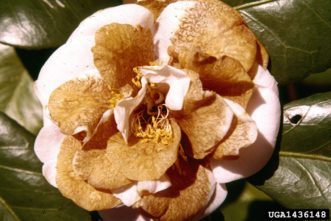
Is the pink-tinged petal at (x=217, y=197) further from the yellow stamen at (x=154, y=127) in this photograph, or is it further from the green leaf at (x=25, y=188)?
the green leaf at (x=25, y=188)

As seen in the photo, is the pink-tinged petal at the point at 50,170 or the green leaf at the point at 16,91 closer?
the pink-tinged petal at the point at 50,170

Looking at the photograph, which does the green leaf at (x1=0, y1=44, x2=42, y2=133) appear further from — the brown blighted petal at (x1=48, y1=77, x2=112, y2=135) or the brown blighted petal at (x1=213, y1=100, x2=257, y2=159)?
the brown blighted petal at (x1=213, y1=100, x2=257, y2=159)

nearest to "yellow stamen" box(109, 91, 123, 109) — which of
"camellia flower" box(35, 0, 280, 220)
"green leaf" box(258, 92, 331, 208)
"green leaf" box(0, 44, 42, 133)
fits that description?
"camellia flower" box(35, 0, 280, 220)

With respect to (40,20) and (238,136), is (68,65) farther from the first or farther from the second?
Result: (238,136)

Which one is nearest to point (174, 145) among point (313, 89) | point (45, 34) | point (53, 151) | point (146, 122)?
point (146, 122)

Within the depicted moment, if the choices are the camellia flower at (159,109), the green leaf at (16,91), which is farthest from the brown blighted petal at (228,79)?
the green leaf at (16,91)

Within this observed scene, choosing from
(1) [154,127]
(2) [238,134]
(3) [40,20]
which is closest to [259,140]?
(2) [238,134]
